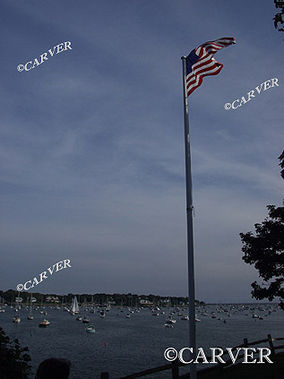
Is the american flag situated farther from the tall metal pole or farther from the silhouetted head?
the silhouetted head

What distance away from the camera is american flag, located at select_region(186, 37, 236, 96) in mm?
12805

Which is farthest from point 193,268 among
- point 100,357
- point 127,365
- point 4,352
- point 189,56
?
point 100,357

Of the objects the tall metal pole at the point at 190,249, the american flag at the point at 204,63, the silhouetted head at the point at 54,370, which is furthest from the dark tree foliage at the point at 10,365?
the american flag at the point at 204,63

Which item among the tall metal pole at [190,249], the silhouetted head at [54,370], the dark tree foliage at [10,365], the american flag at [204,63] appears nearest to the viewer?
the silhouetted head at [54,370]

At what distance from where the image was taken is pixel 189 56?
13.4m

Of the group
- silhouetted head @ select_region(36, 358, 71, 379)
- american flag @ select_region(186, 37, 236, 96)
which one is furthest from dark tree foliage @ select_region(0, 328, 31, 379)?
american flag @ select_region(186, 37, 236, 96)

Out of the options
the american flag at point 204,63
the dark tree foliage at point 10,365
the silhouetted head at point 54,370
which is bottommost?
the dark tree foliage at point 10,365

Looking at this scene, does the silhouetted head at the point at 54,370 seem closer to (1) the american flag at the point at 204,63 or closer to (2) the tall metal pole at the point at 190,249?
(2) the tall metal pole at the point at 190,249

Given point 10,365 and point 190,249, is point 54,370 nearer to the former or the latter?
point 190,249

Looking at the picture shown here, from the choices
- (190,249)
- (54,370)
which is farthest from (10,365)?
(54,370)

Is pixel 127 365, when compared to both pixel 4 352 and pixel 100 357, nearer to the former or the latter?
pixel 100 357

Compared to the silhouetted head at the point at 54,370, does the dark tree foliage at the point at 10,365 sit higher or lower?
lower

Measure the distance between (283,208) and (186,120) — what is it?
32.8ft

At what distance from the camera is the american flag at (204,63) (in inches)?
504
